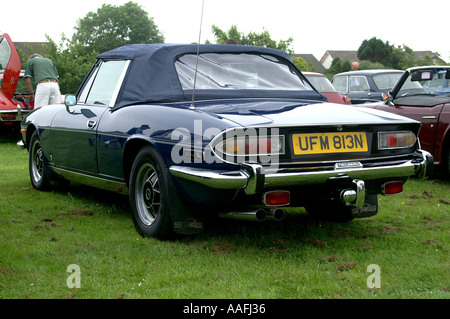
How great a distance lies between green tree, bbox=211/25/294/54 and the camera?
33.7 m

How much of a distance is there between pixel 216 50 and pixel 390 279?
249cm

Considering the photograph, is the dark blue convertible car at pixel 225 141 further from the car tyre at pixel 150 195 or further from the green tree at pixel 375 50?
the green tree at pixel 375 50

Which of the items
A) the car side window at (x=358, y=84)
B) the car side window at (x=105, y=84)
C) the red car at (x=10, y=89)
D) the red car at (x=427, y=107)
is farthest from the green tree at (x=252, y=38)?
the car side window at (x=105, y=84)

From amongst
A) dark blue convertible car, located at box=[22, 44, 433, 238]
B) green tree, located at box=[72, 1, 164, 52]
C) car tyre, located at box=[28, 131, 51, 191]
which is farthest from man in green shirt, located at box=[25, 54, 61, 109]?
green tree, located at box=[72, 1, 164, 52]

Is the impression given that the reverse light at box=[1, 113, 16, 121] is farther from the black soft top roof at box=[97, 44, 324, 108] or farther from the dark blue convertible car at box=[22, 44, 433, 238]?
the black soft top roof at box=[97, 44, 324, 108]

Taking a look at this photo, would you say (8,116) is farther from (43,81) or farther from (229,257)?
(229,257)

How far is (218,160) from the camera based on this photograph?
11.8 ft

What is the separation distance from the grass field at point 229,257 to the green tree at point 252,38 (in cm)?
2894

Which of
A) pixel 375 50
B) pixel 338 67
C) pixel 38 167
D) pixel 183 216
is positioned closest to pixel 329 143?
pixel 183 216

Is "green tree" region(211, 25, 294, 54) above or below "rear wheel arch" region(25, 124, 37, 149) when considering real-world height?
above

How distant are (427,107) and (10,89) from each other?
858 centimetres

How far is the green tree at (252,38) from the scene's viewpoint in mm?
33656

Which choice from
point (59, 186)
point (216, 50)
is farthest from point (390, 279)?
point (59, 186)
